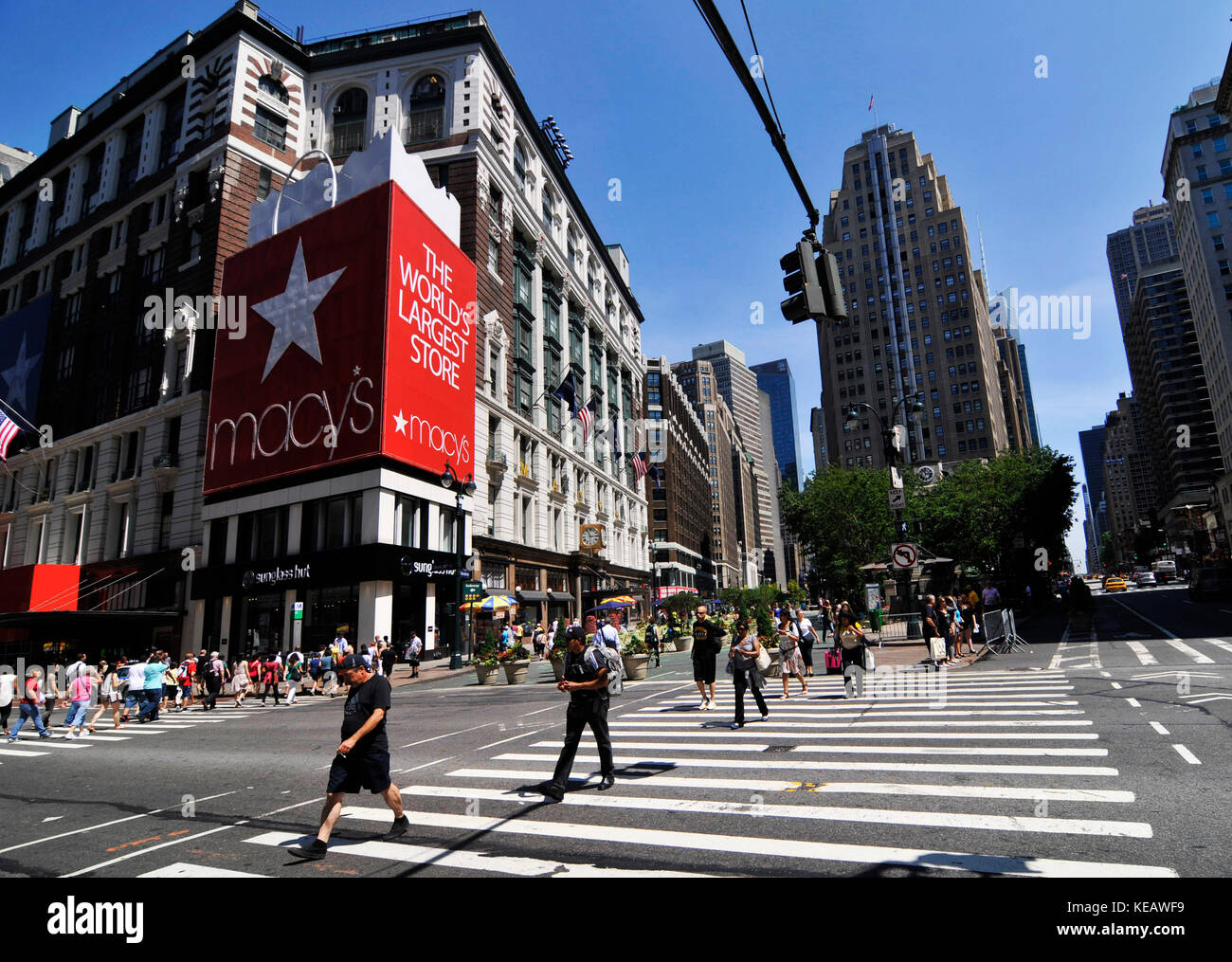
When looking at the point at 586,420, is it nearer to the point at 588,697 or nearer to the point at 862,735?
the point at 862,735

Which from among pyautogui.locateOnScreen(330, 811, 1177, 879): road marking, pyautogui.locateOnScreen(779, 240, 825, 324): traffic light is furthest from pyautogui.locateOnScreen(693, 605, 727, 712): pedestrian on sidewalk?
pyautogui.locateOnScreen(330, 811, 1177, 879): road marking

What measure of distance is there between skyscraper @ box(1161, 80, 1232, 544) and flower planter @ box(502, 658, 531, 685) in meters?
102

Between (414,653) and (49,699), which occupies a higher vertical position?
(414,653)

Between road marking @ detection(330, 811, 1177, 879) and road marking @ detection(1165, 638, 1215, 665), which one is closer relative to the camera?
road marking @ detection(330, 811, 1177, 879)

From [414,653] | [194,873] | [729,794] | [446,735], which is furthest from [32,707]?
[729,794]

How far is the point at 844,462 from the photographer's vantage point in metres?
119

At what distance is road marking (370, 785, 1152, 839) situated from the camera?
5.66 m

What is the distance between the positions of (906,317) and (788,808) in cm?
12466

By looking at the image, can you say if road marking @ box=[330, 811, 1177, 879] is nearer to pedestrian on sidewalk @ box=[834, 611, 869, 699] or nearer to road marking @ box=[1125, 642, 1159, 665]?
pedestrian on sidewalk @ box=[834, 611, 869, 699]

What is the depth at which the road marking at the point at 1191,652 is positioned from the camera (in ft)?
52.9

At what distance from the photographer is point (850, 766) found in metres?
8.45

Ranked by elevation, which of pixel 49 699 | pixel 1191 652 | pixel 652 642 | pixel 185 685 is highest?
pixel 652 642

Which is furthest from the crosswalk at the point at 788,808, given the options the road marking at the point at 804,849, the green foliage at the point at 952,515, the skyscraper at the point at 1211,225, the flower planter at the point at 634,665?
the skyscraper at the point at 1211,225
